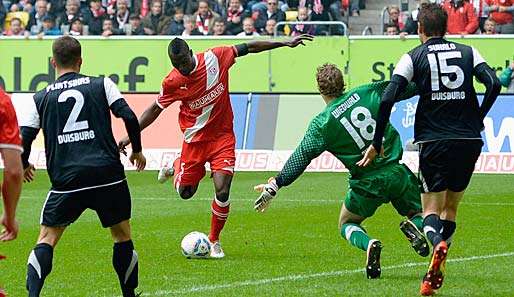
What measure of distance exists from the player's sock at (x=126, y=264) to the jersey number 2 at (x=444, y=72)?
2674mm

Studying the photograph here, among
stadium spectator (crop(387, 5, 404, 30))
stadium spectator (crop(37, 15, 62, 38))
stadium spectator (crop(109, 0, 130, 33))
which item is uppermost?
stadium spectator (crop(387, 5, 404, 30))

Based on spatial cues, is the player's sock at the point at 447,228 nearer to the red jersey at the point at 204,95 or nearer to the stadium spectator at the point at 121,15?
the red jersey at the point at 204,95

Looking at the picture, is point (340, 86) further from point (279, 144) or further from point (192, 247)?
point (279, 144)

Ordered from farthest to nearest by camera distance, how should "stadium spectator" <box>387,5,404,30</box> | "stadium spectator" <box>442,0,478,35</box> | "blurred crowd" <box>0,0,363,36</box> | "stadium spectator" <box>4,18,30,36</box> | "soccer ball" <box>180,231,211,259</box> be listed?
"stadium spectator" <box>4,18,30,36</box>
"blurred crowd" <box>0,0,363,36</box>
"stadium spectator" <box>387,5,404,30</box>
"stadium spectator" <box>442,0,478,35</box>
"soccer ball" <box>180,231,211,259</box>

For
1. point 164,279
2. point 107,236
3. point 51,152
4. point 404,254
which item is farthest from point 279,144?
point 51,152

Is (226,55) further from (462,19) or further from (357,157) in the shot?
(462,19)

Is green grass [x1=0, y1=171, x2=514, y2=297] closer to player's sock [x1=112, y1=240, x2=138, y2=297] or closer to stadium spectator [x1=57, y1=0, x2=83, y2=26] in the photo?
player's sock [x1=112, y1=240, x2=138, y2=297]

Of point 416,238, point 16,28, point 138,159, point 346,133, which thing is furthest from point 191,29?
point 138,159

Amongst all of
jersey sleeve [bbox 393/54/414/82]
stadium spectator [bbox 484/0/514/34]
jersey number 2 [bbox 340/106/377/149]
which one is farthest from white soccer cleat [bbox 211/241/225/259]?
stadium spectator [bbox 484/0/514/34]

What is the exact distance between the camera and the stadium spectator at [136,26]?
28.9m

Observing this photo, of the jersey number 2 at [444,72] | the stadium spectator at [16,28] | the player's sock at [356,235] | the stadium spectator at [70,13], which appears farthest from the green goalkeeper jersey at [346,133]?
the stadium spectator at [70,13]

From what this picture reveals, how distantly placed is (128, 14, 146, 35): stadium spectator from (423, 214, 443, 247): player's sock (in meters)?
19.5

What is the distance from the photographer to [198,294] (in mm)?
10180

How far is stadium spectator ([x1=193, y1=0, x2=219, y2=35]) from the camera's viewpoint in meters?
28.1
